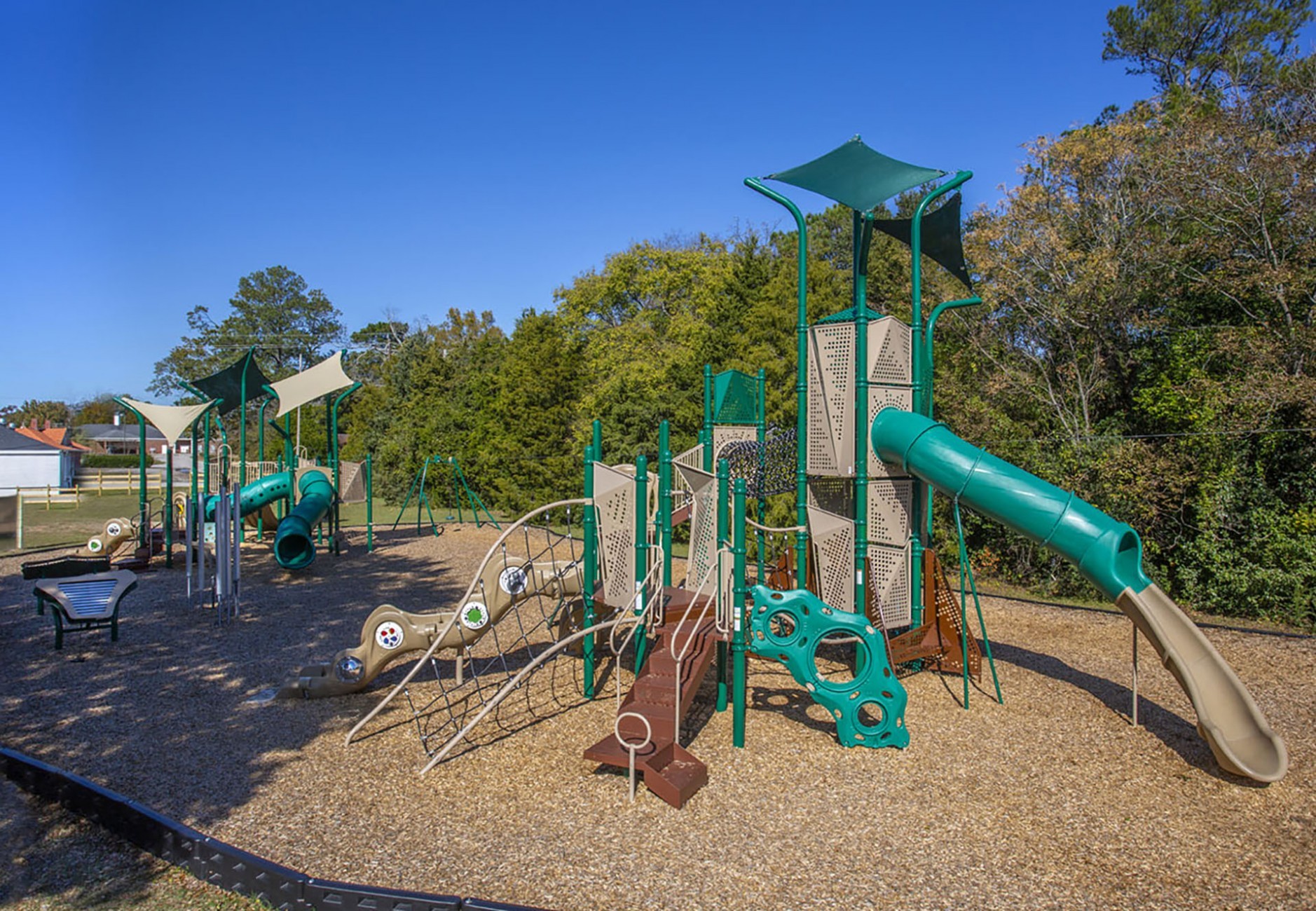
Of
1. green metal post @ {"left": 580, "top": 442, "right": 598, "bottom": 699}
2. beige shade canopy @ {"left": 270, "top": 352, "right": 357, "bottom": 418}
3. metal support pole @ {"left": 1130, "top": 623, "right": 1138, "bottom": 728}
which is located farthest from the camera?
beige shade canopy @ {"left": 270, "top": 352, "right": 357, "bottom": 418}

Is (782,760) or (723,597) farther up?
(723,597)

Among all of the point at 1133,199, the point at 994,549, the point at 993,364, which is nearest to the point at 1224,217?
Answer: the point at 1133,199

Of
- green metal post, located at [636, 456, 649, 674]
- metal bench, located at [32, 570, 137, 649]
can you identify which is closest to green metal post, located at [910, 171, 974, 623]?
green metal post, located at [636, 456, 649, 674]

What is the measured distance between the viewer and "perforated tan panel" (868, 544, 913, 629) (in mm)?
7598

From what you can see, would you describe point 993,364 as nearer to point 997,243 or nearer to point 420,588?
point 997,243

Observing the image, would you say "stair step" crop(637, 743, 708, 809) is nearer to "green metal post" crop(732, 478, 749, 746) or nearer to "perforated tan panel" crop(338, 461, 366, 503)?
"green metal post" crop(732, 478, 749, 746)

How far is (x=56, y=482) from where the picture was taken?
4003 centimetres

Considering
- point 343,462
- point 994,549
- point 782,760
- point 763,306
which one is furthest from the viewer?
point 343,462

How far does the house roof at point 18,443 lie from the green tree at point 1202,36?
46552 mm

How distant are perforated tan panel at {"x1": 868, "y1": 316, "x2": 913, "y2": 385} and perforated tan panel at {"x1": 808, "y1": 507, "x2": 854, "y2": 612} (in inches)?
54.2

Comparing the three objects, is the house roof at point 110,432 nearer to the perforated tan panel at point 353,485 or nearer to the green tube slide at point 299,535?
the perforated tan panel at point 353,485

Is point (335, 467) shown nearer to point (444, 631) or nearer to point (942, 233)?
point (444, 631)

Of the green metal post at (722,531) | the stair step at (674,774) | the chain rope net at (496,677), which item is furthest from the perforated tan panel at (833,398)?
the stair step at (674,774)

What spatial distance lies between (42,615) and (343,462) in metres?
29.2
